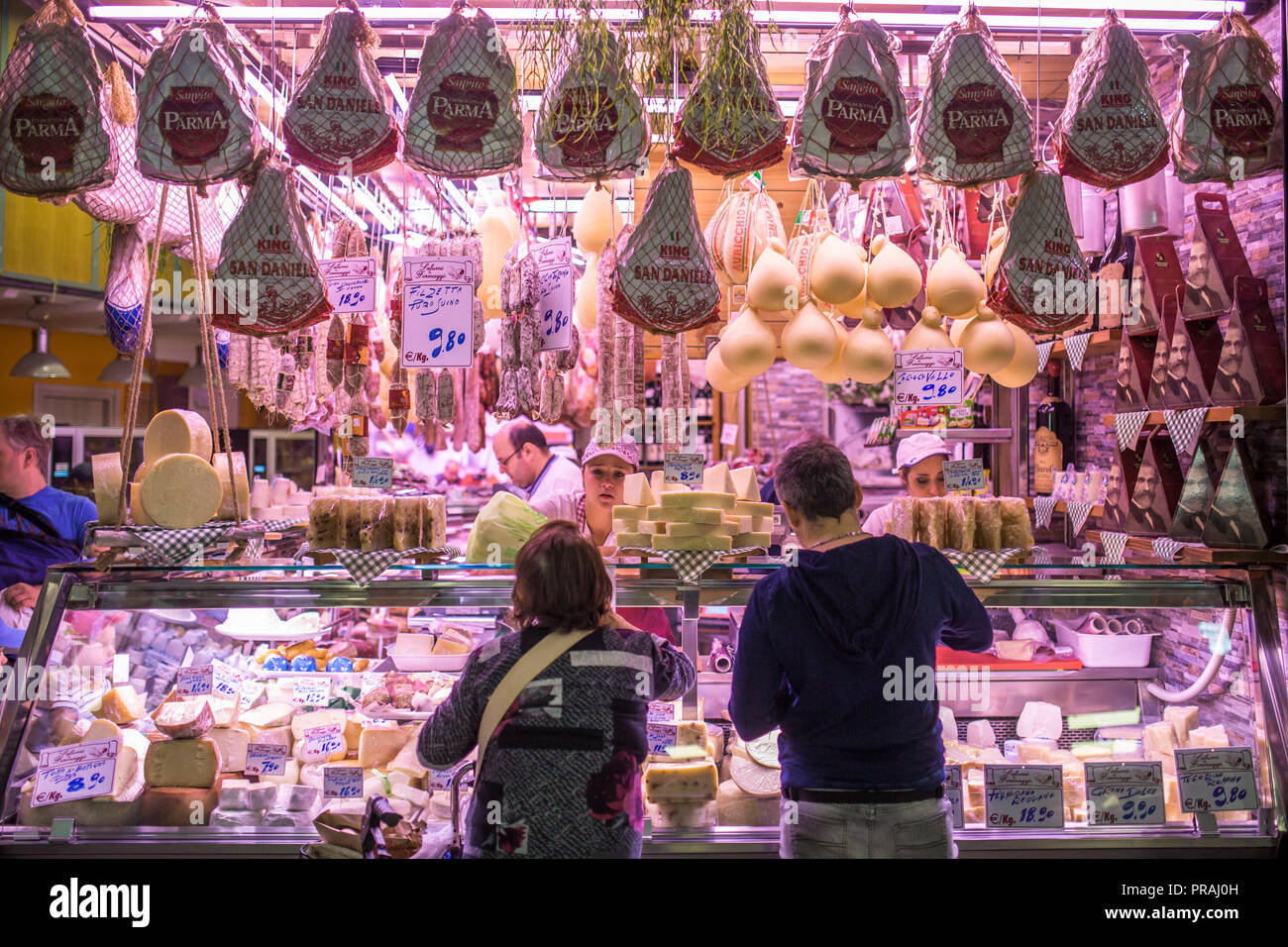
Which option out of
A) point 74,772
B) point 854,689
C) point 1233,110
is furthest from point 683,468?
point 1233,110

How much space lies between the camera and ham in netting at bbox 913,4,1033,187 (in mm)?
2910

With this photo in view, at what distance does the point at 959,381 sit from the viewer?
3383 millimetres

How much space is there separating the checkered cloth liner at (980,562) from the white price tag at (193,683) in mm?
2531

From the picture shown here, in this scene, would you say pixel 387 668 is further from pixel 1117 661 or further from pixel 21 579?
pixel 1117 661

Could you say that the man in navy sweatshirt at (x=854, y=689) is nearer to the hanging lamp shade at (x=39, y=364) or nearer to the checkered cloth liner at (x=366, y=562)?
the checkered cloth liner at (x=366, y=562)

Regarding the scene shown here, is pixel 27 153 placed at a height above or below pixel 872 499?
above

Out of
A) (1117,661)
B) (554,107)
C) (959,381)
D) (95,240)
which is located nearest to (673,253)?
(554,107)

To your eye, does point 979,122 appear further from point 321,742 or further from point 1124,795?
point 321,742

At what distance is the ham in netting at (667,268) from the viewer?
9.82 feet

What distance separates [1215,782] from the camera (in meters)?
2.77

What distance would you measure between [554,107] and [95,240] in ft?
22.0
